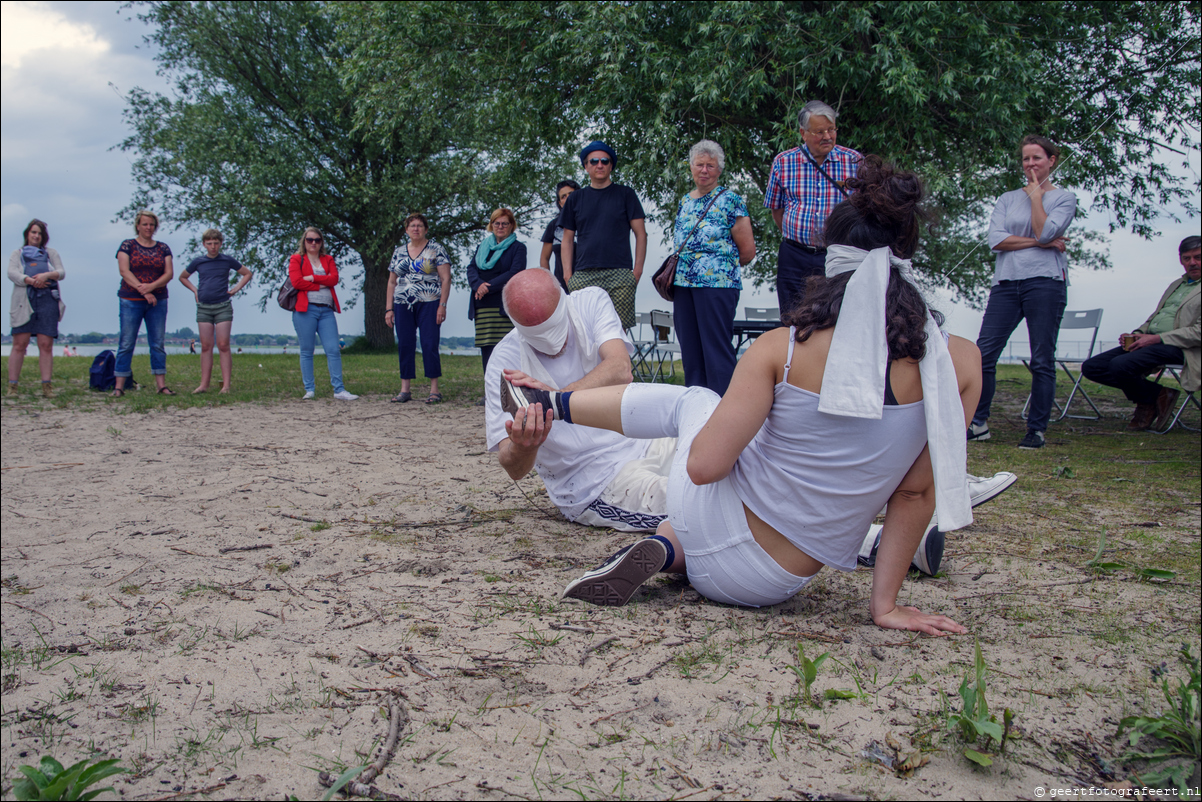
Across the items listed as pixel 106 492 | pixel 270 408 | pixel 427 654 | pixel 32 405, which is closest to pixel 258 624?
pixel 427 654

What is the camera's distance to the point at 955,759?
1.68 metres

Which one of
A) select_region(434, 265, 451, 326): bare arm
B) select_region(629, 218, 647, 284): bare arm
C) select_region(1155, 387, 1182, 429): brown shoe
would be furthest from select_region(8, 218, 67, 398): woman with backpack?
select_region(1155, 387, 1182, 429): brown shoe

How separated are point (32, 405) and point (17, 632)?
6.59 meters

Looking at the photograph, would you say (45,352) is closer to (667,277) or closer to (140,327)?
(140,327)

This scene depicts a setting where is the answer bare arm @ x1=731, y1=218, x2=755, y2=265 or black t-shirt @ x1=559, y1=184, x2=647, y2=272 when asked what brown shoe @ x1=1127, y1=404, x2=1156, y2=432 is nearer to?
bare arm @ x1=731, y1=218, x2=755, y2=265

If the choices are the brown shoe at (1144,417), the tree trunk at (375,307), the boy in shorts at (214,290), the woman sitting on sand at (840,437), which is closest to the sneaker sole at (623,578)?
the woman sitting on sand at (840,437)

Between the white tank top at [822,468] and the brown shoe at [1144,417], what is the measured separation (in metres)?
6.88

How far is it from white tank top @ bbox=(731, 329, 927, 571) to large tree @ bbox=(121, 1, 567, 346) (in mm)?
17830

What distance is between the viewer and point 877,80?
9.46 meters

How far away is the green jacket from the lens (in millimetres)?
6621

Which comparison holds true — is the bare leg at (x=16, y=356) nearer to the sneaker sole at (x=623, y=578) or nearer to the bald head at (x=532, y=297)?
the bald head at (x=532, y=297)

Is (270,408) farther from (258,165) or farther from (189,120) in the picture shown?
(189,120)

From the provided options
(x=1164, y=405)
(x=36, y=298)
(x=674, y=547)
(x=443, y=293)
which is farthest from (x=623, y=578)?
(x=36, y=298)

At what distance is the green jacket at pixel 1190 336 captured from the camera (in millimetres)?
6621
